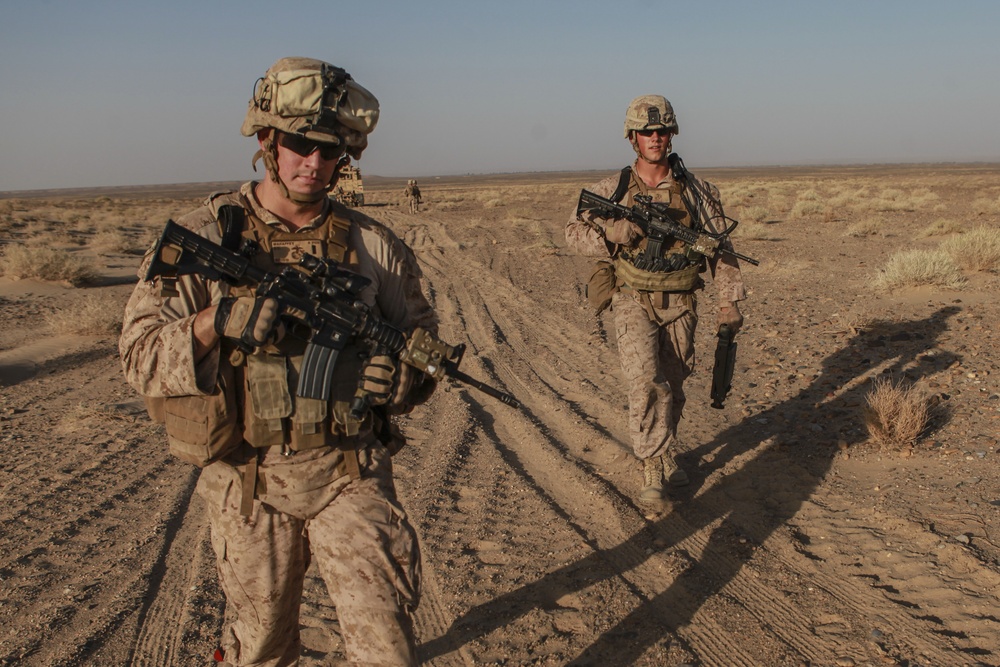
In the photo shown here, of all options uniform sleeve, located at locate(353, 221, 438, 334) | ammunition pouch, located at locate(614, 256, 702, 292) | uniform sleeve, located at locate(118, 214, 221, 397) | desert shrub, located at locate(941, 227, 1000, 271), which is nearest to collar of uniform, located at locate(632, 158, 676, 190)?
ammunition pouch, located at locate(614, 256, 702, 292)

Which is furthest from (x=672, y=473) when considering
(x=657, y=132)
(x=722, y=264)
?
(x=657, y=132)

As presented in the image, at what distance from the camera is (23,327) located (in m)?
10.2

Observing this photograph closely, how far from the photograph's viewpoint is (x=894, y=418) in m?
5.43

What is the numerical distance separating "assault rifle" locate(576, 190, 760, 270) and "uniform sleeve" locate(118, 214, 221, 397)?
2.88 meters

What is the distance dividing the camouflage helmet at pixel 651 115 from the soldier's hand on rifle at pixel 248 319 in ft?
10.1

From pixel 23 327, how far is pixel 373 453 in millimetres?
9606

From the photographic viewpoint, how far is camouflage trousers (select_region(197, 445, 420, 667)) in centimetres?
227

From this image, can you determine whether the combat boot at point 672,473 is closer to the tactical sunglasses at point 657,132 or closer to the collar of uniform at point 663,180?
the collar of uniform at point 663,180

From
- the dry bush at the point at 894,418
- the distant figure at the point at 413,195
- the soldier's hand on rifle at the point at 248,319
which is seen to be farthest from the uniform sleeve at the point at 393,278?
the distant figure at the point at 413,195

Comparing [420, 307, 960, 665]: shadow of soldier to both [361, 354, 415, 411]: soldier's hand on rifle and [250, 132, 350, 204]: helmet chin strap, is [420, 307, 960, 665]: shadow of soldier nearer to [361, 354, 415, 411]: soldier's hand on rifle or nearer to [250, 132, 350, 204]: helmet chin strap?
[361, 354, 415, 411]: soldier's hand on rifle

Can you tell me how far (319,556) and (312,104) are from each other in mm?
1357

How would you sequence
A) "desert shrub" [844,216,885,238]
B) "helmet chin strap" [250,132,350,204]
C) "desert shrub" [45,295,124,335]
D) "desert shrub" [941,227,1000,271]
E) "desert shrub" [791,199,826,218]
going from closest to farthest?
"helmet chin strap" [250,132,350,204] → "desert shrub" [45,295,124,335] → "desert shrub" [941,227,1000,271] → "desert shrub" [844,216,885,238] → "desert shrub" [791,199,826,218]

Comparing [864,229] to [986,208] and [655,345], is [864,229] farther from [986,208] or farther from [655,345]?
[655,345]

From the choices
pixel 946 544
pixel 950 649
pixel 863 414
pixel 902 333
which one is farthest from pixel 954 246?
pixel 950 649
